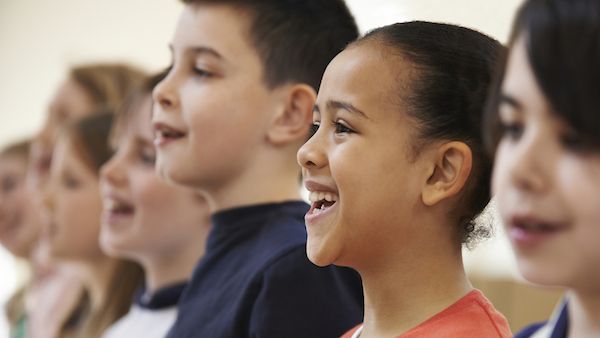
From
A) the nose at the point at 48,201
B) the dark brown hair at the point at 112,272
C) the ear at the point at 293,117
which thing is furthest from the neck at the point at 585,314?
the nose at the point at 48,201

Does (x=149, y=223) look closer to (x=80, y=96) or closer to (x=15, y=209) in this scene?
(x=80, y=96)

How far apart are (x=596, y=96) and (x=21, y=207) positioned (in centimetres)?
225

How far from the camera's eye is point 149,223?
1.70 m

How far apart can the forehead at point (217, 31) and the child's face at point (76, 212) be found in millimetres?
739

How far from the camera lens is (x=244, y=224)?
1357mm

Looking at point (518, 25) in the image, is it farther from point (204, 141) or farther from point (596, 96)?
point (204, 141)

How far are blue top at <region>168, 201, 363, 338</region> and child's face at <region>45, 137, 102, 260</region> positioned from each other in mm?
699

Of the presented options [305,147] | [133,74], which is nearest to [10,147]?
[133,74]

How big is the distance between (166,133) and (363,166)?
1.49 ft

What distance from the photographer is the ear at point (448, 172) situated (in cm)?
97

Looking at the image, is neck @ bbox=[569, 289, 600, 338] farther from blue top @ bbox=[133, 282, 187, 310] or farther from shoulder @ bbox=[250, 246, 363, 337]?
blue top @ bbox=[133, 282, 187, 310]

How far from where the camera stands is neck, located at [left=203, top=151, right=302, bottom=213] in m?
1.36

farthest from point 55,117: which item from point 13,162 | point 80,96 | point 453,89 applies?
point 453,89

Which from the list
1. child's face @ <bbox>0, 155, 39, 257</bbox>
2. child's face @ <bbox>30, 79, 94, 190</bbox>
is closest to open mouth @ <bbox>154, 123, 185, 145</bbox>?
child's face @ <bbox>30, 79, 94, 190</bbox>
